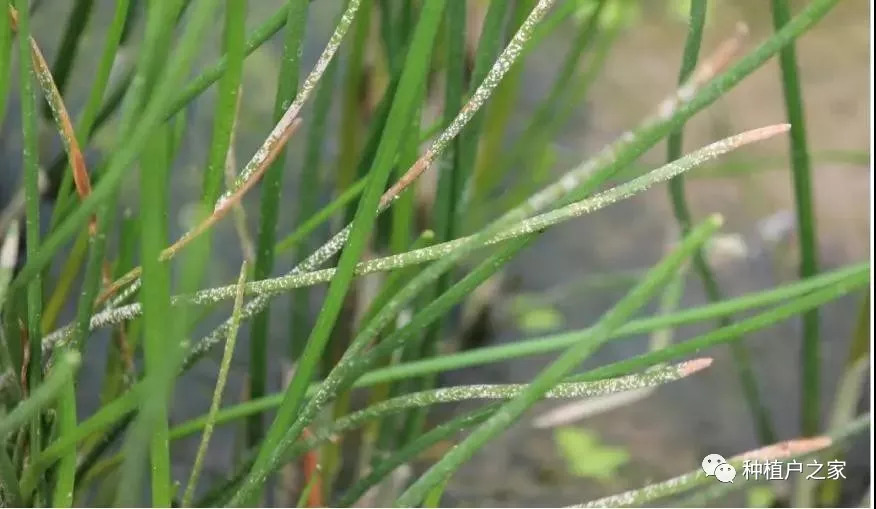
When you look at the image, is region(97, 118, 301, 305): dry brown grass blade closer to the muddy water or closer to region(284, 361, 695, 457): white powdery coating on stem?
region(284, 361, 695, 457): white powdery coating on stem

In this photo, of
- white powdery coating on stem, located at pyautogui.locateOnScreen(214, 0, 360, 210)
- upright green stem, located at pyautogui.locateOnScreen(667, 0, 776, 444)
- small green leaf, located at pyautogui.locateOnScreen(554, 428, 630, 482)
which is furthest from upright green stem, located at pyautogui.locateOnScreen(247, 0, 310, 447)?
small green leaf, located at pyautogui.locateOnScreen(554, 428, 630, 482)

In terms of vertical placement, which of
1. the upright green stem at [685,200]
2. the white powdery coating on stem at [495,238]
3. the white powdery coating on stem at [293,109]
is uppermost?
A: the upright green stem at [685,200]

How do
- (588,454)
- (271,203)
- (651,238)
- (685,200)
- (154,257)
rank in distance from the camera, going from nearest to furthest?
1. (154,257)
2. (271,203)
3. (685,200)
4. (588,454)
5. (651,238)

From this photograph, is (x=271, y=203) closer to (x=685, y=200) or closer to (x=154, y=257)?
(x=154, y=257)

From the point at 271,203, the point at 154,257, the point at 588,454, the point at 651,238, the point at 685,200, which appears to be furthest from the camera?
the point at 651,238

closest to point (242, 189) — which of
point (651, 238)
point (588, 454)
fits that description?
point (588, 454)

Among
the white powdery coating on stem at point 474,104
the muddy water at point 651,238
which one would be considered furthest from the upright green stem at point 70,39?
the white powdery coating on stem at point 474,104

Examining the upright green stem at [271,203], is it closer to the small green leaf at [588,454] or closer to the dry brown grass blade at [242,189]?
the dry brown grass blade at [242,189]
